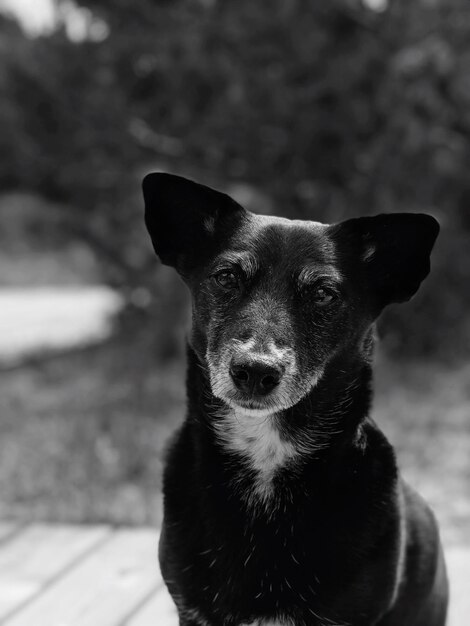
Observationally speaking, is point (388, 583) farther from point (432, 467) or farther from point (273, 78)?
point (273, 78)

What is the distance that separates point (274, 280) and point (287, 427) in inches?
15.8

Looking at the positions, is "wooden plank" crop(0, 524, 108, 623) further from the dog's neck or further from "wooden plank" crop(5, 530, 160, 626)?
the dog's neck

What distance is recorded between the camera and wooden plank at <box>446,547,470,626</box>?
263cm

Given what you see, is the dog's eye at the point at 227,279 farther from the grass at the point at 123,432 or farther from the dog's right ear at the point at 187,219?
the grass at the point at 123,432

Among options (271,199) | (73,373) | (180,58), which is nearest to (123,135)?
(180,58)

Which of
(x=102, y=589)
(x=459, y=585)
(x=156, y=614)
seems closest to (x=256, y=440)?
(x=156, y=614)

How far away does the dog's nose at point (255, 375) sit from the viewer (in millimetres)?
1830

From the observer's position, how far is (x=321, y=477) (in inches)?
80.6

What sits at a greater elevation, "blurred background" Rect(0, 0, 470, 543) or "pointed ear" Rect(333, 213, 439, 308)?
"blurred background" Rect(0, 0, 470, 543)

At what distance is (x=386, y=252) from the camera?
6.94 ft

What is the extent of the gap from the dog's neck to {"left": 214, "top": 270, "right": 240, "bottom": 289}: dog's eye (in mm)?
233

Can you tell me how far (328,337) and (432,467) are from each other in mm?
2857

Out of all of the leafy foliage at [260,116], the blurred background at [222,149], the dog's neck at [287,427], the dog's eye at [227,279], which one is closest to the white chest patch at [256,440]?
the dog's neck at [287,427]

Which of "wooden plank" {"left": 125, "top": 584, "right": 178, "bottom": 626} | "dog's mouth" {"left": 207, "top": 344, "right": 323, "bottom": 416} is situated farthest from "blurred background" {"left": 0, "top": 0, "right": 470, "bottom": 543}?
"dog's mouth" {"left": 207, "top": 344, "right": 323, "bottom": 416}
